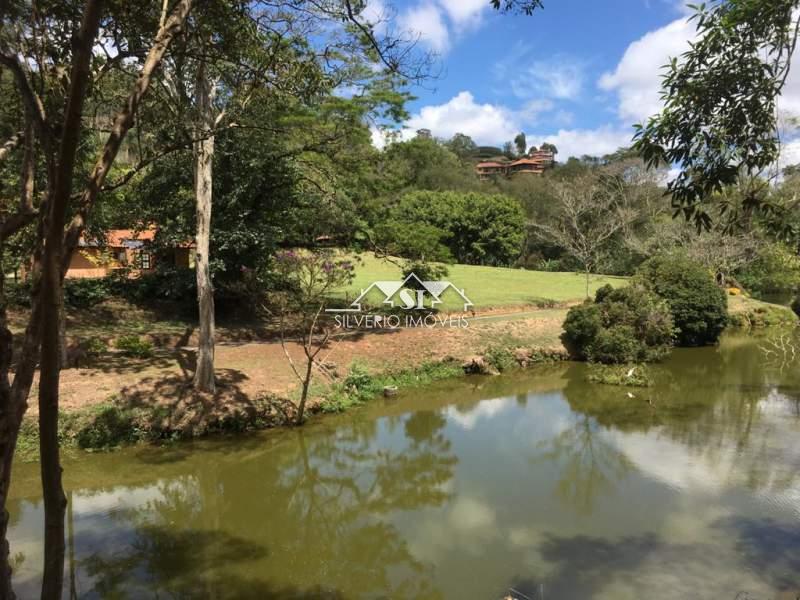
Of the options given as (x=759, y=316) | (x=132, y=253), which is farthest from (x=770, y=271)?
(x=132, y=253)

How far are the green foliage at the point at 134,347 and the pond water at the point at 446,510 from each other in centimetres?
321

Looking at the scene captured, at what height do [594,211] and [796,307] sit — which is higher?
[594,211]

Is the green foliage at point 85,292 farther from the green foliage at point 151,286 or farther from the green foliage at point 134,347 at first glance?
the green foliage at point 134,347

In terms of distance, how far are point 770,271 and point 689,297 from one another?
479 inches

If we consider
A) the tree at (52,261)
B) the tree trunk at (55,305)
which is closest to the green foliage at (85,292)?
the tree at (52,261)

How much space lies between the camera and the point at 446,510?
7500 millimetres

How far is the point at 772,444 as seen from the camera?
9.93m

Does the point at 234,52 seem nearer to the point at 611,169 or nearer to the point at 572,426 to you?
the point at 572,426

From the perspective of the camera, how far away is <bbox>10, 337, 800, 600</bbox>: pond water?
5.84m

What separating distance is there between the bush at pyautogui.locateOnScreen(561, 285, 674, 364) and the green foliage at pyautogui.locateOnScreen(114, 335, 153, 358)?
1158 centimetres

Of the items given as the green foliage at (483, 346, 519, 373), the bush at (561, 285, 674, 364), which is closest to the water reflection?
the green foliage at (483, 346, 519, 373)

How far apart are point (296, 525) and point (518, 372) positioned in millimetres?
9883

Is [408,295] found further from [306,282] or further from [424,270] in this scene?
[306,282]

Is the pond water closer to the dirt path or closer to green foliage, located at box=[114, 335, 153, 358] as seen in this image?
the dirt path
